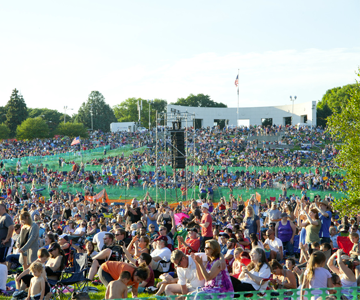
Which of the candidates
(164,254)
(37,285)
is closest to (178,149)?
(164,254)

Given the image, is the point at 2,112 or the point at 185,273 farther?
the point at 2,112

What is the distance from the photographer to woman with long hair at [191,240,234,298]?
4.68 metres

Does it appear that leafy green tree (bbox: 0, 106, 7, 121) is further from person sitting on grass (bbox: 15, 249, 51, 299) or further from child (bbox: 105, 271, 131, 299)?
child (bbox: 105, 271, 131, 299)

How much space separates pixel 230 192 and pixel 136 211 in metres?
10.0

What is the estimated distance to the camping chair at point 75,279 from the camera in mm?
6066

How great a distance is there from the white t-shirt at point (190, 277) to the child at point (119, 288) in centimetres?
72

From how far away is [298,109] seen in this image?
202ft

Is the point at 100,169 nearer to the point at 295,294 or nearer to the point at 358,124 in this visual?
the point at 358,124

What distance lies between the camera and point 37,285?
204 inches

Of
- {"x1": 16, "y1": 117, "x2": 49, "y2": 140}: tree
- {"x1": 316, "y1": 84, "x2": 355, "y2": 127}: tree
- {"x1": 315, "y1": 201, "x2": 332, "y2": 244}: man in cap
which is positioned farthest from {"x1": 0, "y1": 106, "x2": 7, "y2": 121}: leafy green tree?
{"x1": 315, "y1": 201, "x2": 332, "y2": 244}: man in cap

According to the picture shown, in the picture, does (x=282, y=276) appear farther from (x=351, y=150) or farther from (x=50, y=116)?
(x=50, y=116)

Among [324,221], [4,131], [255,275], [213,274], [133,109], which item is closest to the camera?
[213,274]

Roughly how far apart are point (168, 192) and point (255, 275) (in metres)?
16.6

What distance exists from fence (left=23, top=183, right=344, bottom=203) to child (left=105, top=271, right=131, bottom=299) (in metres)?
13.6
